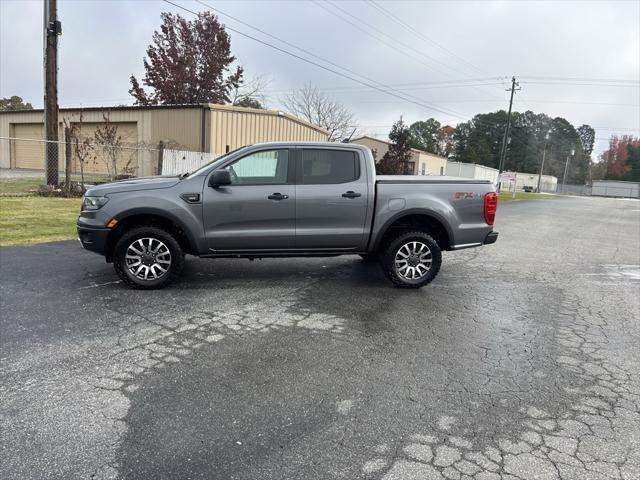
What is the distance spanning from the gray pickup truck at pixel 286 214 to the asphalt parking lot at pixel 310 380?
0.51 meters

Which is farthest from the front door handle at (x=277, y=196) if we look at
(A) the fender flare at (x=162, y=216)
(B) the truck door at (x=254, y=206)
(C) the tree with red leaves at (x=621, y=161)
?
(C) the tree with red leaves at (x=621, y=161)

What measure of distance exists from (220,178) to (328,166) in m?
1.44

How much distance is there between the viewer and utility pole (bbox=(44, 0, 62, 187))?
14273 mm

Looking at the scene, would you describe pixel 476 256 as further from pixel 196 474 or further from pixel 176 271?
pixel 196 474

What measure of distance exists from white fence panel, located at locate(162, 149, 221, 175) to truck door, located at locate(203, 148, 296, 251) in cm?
1154

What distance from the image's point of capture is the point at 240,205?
5.74 m

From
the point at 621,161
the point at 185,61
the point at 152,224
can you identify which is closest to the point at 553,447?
the point at 152,224

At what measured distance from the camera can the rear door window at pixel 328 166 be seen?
601 centimetres

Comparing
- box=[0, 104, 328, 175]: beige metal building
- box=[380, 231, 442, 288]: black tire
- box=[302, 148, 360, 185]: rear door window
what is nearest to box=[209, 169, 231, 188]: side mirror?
box=[302, 148, 360, 185]: rear door window

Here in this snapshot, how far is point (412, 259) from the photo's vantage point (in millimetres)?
6215

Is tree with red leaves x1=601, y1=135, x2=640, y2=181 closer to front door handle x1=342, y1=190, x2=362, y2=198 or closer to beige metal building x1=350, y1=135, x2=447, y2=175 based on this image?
beige metal building x1=350, y1=135, x2=447, y2=175

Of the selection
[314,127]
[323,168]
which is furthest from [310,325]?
[314,127]

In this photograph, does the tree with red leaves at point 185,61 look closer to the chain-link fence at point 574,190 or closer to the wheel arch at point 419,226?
the wheel arch at point 419,226

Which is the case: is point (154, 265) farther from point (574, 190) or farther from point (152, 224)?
point (574, 190)
